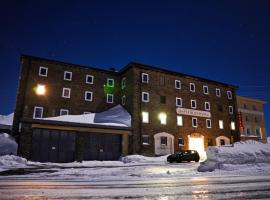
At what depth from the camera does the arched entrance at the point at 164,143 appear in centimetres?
3144

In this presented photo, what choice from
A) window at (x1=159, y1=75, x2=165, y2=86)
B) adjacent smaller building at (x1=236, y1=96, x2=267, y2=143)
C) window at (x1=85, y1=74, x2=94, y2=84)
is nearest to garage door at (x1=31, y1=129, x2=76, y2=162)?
window at (x1=85, y1=74, x2=94, y2=84)

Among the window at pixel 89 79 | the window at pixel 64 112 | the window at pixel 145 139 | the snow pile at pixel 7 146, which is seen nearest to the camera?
the snow pile at pixel 7 146

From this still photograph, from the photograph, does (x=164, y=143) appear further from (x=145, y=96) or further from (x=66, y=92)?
(x=66, y=92)

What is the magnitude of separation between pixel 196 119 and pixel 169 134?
19.3ft

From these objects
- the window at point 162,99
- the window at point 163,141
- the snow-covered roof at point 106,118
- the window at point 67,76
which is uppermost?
the window at point 67,76

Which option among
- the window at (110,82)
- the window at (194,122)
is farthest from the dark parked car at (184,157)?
the window at (110,82)

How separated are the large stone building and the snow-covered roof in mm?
817

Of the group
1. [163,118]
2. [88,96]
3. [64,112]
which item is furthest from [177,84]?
[64,112]

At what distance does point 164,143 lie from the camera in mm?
32219

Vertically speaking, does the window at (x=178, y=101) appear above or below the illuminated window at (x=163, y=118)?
above

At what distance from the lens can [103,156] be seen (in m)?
28.0

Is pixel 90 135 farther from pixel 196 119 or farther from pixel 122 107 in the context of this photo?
pixel 196 119

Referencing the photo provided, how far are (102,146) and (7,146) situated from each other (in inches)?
397

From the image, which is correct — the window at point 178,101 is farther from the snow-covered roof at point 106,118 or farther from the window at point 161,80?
the snow-covered roof at point 106,118
